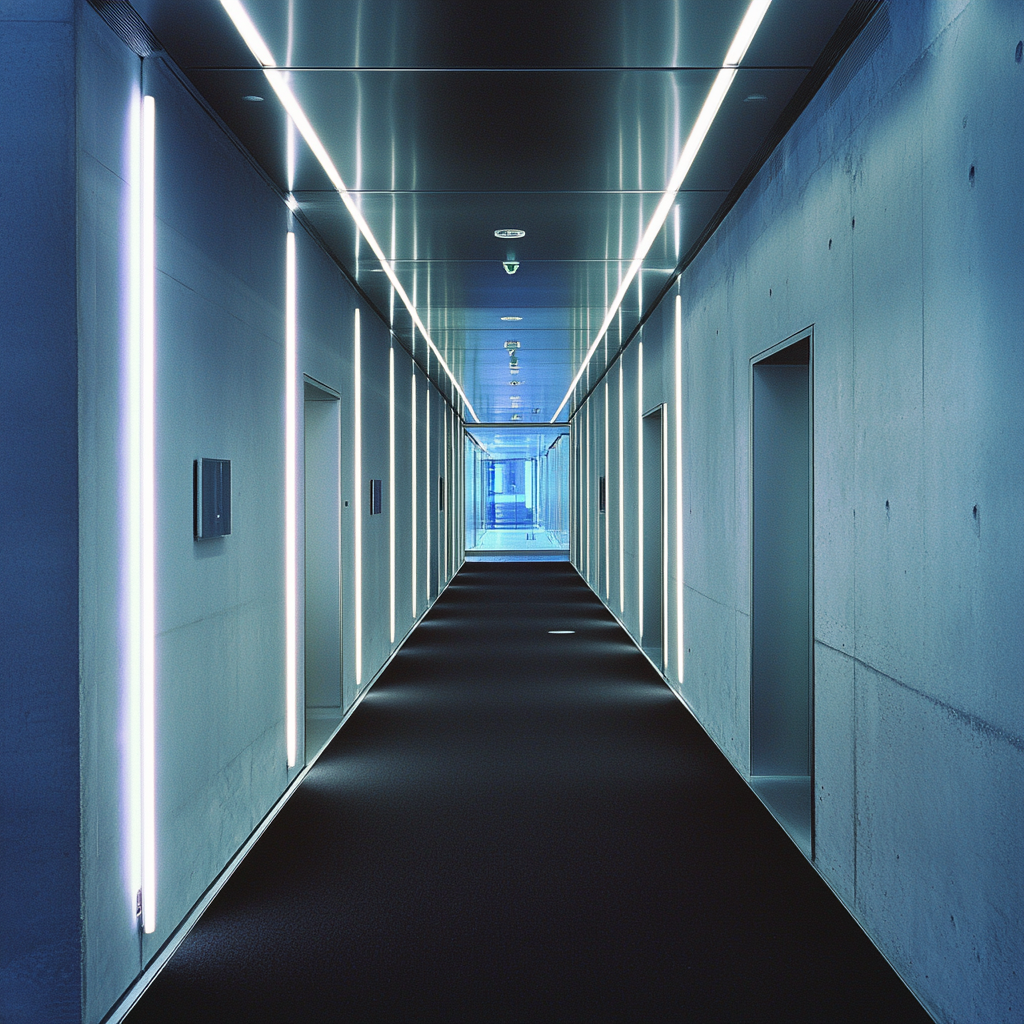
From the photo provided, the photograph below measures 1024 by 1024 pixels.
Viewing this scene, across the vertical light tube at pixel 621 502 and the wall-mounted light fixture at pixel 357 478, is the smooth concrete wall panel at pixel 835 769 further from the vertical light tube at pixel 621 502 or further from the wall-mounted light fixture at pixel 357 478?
the vertical light tube at pixel 621 502

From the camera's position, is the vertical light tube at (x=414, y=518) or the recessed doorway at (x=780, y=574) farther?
the vertical light tube at (x=414, y=518)

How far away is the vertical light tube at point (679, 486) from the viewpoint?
662cm

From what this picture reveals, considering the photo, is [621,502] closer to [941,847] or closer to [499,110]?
[499,110]

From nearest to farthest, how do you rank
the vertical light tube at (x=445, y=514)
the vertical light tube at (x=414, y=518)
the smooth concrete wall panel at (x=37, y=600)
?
1. the smooth concrete wall panel at (x=37, y=600)
2. the vertical light tube at (x=414, y=518)
3. the vertical light tube at (x=445, y=514)

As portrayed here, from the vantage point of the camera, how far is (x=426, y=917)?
3.23 m

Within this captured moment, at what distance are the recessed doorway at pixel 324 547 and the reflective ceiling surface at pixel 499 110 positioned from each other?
3.57ft

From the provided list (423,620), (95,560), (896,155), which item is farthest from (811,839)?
→ (423,620)

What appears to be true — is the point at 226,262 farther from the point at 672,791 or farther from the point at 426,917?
the point at 672,791

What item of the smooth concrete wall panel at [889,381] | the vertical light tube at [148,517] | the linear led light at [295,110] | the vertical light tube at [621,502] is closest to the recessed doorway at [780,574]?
the smooth concrete wall panel at [889,381]

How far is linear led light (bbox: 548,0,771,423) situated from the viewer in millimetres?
2992

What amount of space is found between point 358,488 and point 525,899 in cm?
380

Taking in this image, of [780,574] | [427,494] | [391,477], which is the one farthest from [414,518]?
[780,574]

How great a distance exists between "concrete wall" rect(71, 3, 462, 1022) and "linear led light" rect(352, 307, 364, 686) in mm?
1474

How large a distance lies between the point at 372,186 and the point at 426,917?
10.7ft
